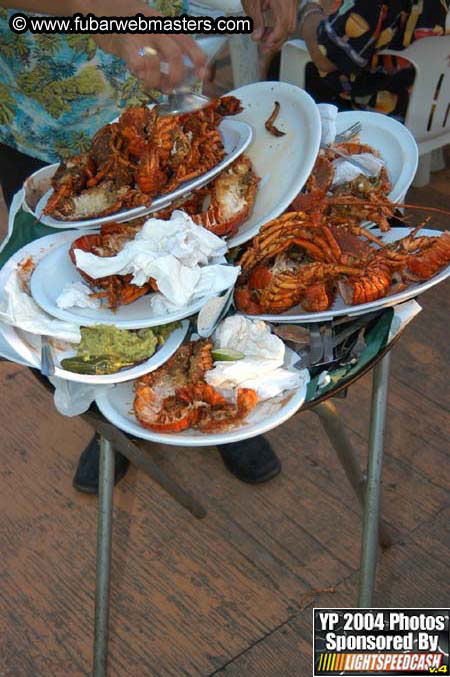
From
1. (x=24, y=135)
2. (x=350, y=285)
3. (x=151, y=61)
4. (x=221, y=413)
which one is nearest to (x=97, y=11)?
(x=151, y=61)

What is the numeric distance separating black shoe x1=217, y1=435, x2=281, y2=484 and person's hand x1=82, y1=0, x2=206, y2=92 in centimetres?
120

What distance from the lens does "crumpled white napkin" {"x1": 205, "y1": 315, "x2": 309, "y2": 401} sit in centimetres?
128

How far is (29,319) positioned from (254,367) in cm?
40

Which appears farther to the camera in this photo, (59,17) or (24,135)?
(24,135)

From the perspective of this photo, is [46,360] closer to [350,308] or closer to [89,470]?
[350,308]

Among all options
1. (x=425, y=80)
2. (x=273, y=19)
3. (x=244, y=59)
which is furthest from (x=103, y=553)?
(x=244, y=59)

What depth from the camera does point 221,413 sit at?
4.17 feet

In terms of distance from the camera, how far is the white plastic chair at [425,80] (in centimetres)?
287

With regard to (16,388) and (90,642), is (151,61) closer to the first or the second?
(90,642)

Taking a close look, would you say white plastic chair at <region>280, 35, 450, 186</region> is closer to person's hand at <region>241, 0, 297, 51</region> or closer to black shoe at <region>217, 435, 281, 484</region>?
person's hand at <region>241, 0, 297, 51</region>

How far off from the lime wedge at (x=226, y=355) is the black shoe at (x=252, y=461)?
43.2 inches

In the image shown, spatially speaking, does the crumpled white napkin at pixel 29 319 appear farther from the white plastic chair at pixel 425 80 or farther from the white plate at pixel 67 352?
the white plastic chair at pixel 425 80

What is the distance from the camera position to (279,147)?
1648mm

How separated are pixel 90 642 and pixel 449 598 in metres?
0.94
